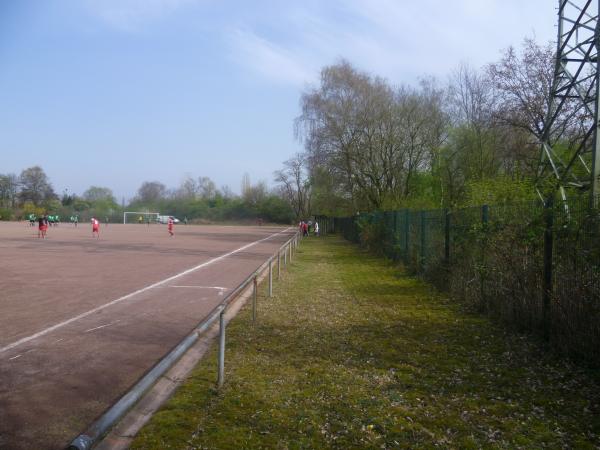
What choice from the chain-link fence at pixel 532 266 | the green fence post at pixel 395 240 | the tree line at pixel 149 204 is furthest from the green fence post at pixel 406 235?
the tree line at pixel 149 204

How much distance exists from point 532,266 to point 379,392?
3.73 m

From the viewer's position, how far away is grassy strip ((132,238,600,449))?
4.36 m

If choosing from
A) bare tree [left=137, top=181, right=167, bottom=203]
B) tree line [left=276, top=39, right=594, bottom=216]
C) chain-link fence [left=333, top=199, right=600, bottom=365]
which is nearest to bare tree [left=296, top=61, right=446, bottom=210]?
tree line [left=276, top=39, right=594, bottom=216]

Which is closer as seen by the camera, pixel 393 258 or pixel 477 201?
pixel 477 201

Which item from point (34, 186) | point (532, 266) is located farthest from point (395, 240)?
point (34, 186)

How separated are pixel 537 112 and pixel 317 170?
54.4 ft

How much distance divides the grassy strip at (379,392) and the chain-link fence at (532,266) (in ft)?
1.42

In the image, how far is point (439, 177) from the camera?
28234mm

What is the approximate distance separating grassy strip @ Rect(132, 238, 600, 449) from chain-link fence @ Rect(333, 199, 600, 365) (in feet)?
1.42

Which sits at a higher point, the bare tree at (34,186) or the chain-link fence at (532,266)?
the bare tree at (34,186)

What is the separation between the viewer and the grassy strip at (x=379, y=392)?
4355 mm

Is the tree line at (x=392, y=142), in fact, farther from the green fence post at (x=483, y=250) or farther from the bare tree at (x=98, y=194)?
the bare tree at (x=98, y=194)

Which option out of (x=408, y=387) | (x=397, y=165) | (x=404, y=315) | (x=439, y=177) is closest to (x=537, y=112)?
(x=439, y=177)

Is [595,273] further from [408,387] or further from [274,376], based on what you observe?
[274,376]
